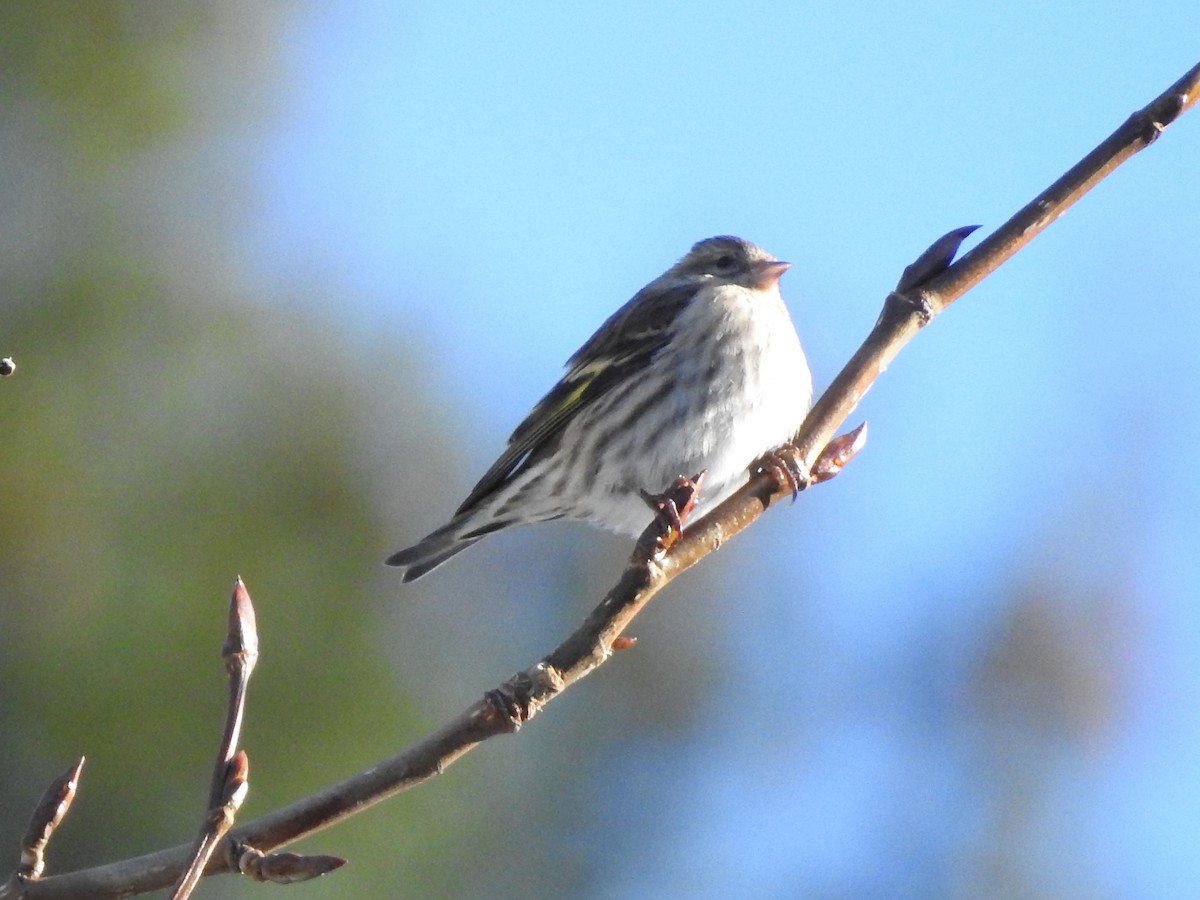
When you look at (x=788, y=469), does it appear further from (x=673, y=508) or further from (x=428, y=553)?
(x=428, y=553)

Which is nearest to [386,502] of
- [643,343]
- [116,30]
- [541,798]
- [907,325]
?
[541,798]

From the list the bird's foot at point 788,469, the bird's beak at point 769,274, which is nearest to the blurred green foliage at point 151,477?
the bird's beak at point 769,274

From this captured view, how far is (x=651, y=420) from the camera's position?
19.0 feet

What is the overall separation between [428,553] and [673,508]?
3131 millimetres

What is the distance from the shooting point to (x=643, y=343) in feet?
20.6

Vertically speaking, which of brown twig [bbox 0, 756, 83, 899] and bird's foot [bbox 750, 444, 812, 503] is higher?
bird's foot [bbox 750, 444, 812, 503]

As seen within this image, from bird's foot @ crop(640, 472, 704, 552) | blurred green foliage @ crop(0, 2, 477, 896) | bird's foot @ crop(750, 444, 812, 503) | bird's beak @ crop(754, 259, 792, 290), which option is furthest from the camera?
blurred green foliage @ crop(0, 2, 477, 896)

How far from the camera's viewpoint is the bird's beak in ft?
21.8

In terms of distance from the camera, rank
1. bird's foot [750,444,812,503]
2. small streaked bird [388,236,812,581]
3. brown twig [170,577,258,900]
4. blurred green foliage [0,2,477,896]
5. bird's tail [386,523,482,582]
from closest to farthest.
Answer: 1. brown twig [170,577,258,900]
2. bird's foot [750,444,812,503]
3. small streaked bird [388,236,812,581]
4. bird's tail [386,523,482,582]
5. blurred green foliage [0,2,477,896]

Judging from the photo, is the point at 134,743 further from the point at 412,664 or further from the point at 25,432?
the point at 25,432

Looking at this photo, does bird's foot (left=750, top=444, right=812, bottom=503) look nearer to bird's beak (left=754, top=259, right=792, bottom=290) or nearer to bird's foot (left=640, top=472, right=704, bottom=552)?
bird's foot (left=640, top=472, right=704, bottom=552)

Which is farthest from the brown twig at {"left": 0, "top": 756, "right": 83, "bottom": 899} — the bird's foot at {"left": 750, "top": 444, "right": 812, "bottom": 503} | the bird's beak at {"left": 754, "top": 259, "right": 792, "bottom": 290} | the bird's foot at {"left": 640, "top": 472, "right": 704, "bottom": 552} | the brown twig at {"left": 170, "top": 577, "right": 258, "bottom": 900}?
the bird's beak at {"left": 754, "top": 259, "right": 792, "bottom": 290}

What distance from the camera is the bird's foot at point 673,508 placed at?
286cm

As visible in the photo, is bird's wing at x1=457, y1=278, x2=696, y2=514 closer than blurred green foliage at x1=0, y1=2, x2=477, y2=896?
Yes
